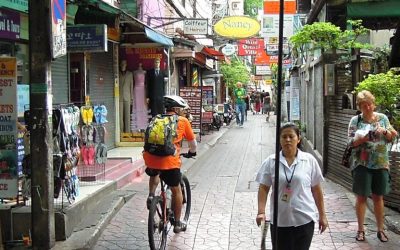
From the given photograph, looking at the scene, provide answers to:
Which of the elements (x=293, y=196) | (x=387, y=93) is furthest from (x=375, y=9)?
(x=293, y=196)

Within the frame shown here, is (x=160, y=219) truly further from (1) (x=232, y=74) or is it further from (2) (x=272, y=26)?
(1) (x=232, y=74)

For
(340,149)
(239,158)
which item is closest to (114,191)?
(340,149)

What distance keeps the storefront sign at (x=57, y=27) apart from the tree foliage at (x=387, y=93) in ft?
14.1

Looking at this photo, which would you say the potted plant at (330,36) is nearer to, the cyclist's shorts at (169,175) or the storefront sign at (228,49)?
the cyclist's shorts at (169,175)

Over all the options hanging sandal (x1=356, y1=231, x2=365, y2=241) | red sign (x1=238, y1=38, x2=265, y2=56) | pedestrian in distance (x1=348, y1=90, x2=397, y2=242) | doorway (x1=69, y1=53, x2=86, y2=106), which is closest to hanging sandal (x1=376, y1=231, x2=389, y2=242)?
pedestrian in distance (x1=348, y1=90, x2=397, y2=242)

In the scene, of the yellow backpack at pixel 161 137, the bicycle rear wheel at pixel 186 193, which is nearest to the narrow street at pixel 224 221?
the bicycle rear wheel at pixel 186 193

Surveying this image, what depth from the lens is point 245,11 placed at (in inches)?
2179

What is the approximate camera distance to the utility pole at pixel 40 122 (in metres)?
6.08

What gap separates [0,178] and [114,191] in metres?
3.06

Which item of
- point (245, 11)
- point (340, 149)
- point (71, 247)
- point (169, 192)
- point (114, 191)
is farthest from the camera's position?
point (245, 11)

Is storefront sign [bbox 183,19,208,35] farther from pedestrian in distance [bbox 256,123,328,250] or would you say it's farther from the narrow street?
pedestrian in distance [bbox 256,123,328,250]

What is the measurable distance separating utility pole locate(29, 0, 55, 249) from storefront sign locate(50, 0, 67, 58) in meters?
0.06

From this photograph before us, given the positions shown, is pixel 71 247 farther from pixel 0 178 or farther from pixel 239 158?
pixel 239 158

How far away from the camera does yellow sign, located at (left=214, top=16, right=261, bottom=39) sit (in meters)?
19.3
